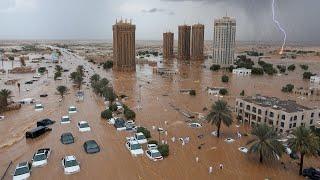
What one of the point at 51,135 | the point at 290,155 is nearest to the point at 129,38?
the point at 51,135

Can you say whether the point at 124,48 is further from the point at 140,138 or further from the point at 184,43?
the point at 140,138

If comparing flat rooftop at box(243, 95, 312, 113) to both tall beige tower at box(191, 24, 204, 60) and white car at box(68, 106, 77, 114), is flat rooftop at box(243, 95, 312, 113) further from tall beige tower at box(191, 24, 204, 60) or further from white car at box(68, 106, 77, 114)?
tall beige tower at box(191, 24, 204, 60)

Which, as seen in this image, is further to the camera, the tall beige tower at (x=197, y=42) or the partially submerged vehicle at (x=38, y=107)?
the tall beige tower at (x=197, y=42)

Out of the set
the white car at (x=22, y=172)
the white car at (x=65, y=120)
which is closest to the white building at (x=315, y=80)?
the white car at (x=65, y=120)

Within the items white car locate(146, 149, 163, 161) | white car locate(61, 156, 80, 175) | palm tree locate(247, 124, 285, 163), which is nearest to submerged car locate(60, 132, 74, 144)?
white car locate(61, 156, 80, 175)

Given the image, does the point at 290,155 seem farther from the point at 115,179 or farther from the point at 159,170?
the point at 115,179

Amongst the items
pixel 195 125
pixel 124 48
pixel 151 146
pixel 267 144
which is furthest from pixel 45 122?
pixel 124 48

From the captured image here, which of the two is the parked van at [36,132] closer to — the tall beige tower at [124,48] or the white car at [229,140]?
the white car at [229,140]

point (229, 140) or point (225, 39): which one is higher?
point (225, 39)
